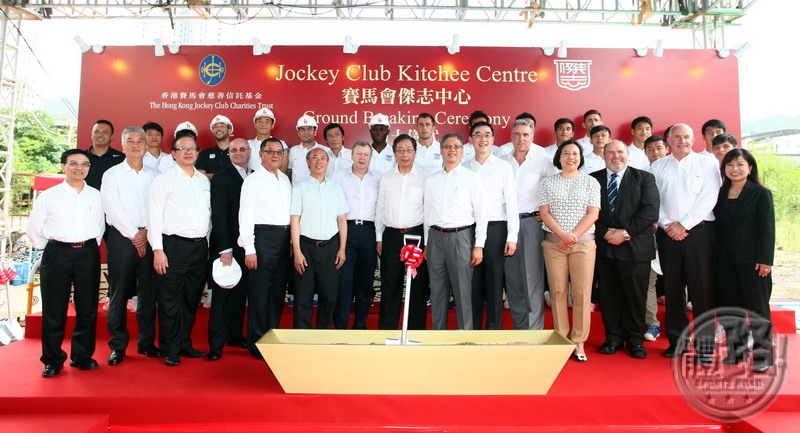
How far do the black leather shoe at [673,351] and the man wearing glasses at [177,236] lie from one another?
3195 millimetres

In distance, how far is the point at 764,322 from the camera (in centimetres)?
291

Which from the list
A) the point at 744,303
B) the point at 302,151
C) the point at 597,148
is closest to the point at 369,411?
the point at 744,303

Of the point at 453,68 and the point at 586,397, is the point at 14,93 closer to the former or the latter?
the point at 453,68

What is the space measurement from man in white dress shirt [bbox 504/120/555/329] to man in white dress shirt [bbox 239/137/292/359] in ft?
5.26

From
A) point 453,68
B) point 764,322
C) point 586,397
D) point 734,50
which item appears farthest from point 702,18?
point 586,397

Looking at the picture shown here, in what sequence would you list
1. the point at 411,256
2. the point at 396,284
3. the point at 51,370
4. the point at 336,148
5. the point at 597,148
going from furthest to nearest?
1. the point at 336,148
2. the point at 597,148
3. the point at 396,284
4. the point at 51,370
5. the point at 411,256

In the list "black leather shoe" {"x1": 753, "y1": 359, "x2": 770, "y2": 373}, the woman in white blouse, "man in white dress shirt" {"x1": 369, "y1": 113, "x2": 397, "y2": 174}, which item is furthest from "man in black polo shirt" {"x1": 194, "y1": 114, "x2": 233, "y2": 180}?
"black leather shoe" {"x1": 753, "y1": 359, "x2": 770, "y2": 373}

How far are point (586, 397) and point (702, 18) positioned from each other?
18.8 ft

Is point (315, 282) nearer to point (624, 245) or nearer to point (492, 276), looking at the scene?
point (492, 276)

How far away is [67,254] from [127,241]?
34 centimetres

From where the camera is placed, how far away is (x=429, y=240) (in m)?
3.17

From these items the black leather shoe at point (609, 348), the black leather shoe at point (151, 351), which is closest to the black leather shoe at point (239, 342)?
the black leather shoe at point (151, 351)

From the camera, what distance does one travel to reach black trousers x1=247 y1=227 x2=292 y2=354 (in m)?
3.09

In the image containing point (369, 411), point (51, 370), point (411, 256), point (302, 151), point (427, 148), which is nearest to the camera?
point (369, 411)
